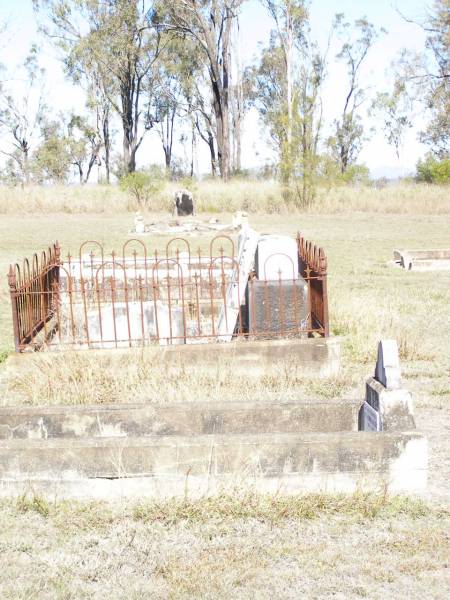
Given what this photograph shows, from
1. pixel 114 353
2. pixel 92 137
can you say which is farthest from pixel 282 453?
pixel 92 137

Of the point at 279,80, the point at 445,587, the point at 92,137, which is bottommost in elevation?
the point at 445,587

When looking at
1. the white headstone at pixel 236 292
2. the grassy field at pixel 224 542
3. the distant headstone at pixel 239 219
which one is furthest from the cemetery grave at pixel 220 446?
the distant headstone at pixel 239 219

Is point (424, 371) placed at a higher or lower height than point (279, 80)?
lower

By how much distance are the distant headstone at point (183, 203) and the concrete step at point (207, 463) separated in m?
20.6

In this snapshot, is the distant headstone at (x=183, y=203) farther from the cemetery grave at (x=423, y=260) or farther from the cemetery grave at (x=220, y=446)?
the cemetery grave at (x=220, y=446)

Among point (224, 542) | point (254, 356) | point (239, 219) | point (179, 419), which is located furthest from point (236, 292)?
point (239, 219)

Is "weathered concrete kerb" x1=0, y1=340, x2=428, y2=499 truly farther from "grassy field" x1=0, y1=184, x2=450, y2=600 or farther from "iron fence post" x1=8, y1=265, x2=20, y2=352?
"iron fence post" x1=8, y1=265, x2=20, y2=352

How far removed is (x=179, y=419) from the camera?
479cm

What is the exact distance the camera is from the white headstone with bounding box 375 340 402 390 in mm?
4438

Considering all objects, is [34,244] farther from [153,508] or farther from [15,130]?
[15,130]

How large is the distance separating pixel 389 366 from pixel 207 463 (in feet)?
3.85

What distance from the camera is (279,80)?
52094mm

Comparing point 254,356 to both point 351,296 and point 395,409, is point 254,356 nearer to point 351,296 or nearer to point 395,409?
point 395,409

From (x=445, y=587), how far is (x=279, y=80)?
51.2 meters
